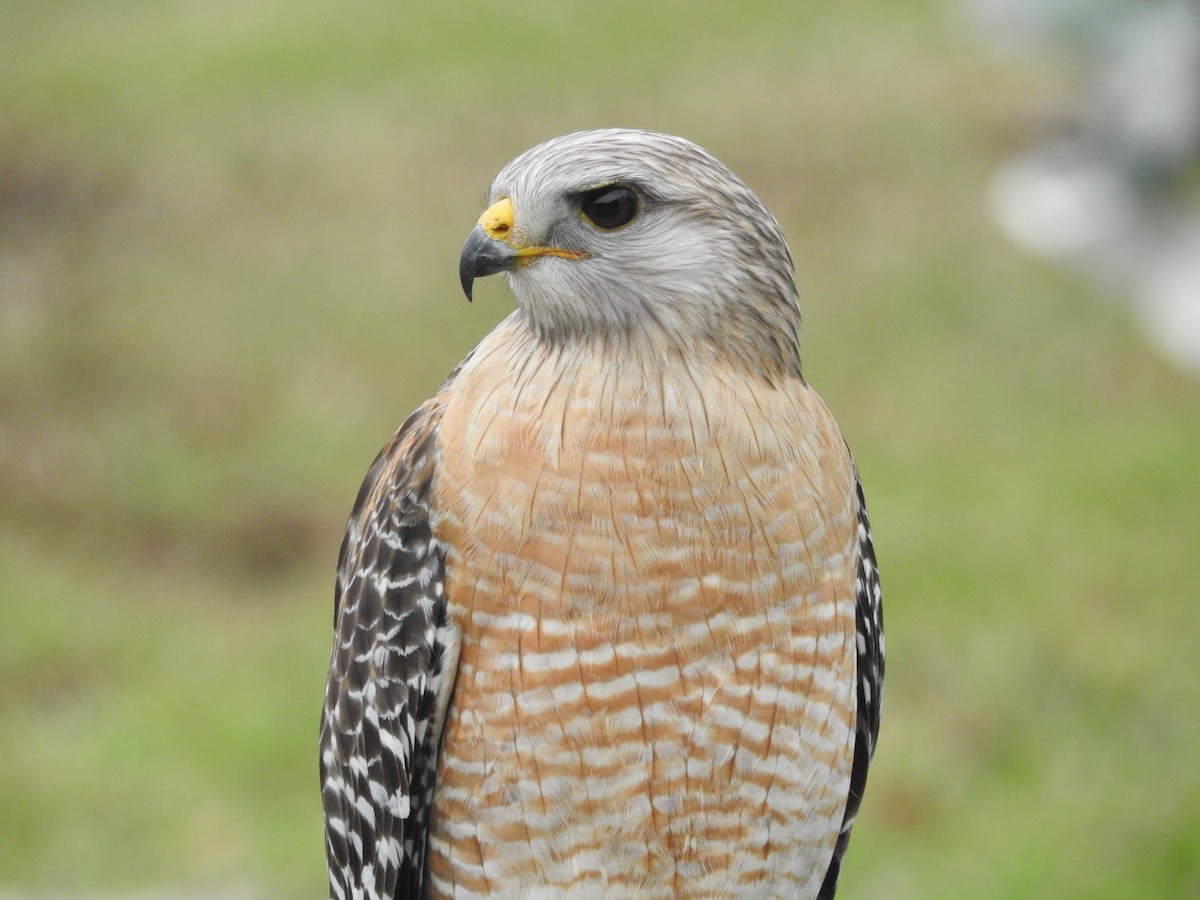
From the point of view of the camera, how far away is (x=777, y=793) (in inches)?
122

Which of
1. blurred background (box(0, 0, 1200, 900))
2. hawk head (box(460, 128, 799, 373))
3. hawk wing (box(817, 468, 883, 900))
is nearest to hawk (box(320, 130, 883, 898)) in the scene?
hawk head (box(460, 128, 799, 373))

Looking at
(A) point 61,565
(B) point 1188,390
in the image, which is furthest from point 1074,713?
(A) point 61,565

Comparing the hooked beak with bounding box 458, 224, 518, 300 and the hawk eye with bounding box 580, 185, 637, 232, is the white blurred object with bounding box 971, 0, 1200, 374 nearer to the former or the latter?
the hawk eye with bounding box 580, 185, 637, 232

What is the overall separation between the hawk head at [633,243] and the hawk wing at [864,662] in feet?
1.79

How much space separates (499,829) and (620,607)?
527 mm

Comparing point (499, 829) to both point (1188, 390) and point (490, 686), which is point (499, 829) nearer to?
point (490, 686)

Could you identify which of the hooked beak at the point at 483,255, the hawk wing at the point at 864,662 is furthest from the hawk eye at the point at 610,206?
the hawk wing at the point at 864,662

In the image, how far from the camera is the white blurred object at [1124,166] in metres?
9.15

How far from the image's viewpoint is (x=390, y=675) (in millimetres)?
3098

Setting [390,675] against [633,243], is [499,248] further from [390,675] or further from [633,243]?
[390,675]

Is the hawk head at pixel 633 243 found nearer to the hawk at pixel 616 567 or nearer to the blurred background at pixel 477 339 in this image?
the hawk at pixel 616 567

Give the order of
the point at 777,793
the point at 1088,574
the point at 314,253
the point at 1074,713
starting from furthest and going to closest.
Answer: the point at 314,253 → the point at 1088,574 → the point at 1074,713 → the point at 777,793

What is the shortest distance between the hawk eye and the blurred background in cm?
78

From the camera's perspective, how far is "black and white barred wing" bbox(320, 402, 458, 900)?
9.96 feet
